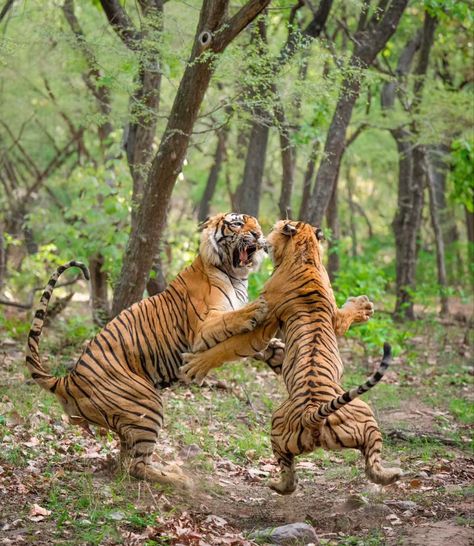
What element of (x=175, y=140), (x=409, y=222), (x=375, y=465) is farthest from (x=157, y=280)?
(x=409, y=222)

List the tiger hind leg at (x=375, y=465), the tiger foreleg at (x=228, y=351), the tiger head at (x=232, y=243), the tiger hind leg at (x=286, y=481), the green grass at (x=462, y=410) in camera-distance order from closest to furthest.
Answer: the tiger hind leg at (x=375, y=465) < the tiger hind leg at (x=286, y=481) < the tiger foreleg at (x=228, y=351) < the tiger head at (x=232, y=243) < the green grass at (x=462, y=410)

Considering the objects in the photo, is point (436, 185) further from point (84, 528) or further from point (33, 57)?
point (84, 528)

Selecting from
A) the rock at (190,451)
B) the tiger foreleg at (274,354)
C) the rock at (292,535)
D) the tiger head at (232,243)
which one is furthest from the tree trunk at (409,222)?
the rock at (292,535)

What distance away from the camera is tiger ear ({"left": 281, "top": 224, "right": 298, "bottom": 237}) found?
6.12 m

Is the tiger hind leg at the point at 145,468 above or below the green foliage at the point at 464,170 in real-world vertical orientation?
below

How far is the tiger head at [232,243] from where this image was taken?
646 centimetres

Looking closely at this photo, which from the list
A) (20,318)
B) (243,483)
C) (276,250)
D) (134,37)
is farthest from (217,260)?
(20,318)

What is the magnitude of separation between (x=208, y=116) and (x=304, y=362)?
426 centimetres

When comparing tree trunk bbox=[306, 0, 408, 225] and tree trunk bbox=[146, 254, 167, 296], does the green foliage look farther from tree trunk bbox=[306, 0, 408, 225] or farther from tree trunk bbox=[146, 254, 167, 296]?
tree trunk bbox=[146, 254, 167, 296]

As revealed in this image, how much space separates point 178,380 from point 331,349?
1.15 meters

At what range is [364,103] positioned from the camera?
1473cm

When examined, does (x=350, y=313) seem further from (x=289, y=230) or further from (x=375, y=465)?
(x=375, y=465)

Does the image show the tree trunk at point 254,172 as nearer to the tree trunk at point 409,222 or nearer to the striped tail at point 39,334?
the tree trunk at point 409,222

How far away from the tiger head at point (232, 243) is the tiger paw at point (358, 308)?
723 millimetres
